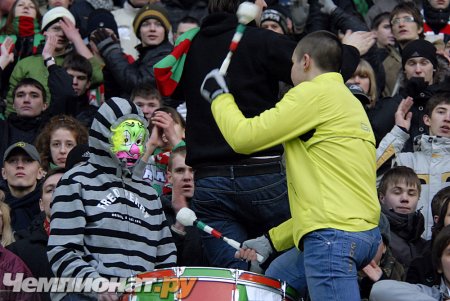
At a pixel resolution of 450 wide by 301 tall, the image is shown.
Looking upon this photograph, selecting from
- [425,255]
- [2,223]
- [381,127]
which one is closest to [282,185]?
[425,255]

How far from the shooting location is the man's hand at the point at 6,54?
1320cm

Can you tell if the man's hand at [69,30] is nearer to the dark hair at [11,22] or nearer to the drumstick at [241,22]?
the dark hair at [11,22]

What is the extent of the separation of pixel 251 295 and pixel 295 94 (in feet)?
3.78

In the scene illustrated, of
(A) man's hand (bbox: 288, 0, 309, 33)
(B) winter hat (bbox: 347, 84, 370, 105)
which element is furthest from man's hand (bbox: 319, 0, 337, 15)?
(B) winter hat (bbox: 347, 84, 370, 105)

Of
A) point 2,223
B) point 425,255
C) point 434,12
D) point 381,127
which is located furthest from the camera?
point 434,12

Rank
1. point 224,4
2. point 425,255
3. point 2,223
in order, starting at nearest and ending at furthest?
point 224,4
point 425,255
point 2,223

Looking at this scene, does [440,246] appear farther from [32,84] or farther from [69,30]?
[69,30]

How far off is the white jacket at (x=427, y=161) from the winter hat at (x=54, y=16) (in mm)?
4424

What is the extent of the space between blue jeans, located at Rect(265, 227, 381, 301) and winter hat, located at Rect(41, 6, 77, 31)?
7423 mm

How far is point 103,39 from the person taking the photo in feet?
44.1

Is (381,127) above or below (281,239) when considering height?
above

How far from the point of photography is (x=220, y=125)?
6926 mm

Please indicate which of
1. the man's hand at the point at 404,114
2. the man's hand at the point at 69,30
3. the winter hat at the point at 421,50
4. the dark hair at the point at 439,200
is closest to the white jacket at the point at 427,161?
the man's hand at the point at 404,114

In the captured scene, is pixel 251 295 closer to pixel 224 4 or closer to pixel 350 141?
pixel 350 141
